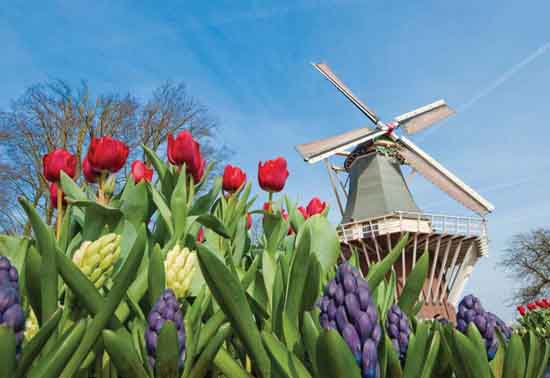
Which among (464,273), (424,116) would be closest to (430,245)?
(464,273)

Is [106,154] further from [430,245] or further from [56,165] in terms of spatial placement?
[430,245]

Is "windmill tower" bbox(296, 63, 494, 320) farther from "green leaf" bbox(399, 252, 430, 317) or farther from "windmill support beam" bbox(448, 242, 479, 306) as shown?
"green leaf" bbox(399, 252, 430, 317)

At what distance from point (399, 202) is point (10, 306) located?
18.0 m

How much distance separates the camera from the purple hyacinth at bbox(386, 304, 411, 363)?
2.75ft

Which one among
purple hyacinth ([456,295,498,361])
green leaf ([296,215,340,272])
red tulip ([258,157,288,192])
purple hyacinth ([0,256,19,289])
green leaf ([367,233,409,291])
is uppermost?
red tulip ([258,157,288,192])

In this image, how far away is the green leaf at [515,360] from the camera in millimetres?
803

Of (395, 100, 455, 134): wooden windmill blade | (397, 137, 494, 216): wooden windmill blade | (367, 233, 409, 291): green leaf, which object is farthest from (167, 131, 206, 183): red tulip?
(395, 100, 455, 134): wooden windmill blade

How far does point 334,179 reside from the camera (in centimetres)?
1948

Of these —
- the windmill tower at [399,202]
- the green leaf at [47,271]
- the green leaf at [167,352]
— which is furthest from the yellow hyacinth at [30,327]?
the windmill tower at [399,202]

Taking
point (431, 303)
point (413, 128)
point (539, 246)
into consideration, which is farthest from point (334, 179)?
point (539, 246)

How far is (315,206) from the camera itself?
1.97 m

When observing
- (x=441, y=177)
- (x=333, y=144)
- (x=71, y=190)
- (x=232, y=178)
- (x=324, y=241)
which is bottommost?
(x=324, y=241)

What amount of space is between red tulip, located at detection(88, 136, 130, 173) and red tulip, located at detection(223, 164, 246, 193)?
430 millimetres

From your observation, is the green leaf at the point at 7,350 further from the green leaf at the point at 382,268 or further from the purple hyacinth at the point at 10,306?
the green leaf at the point at 382,268
